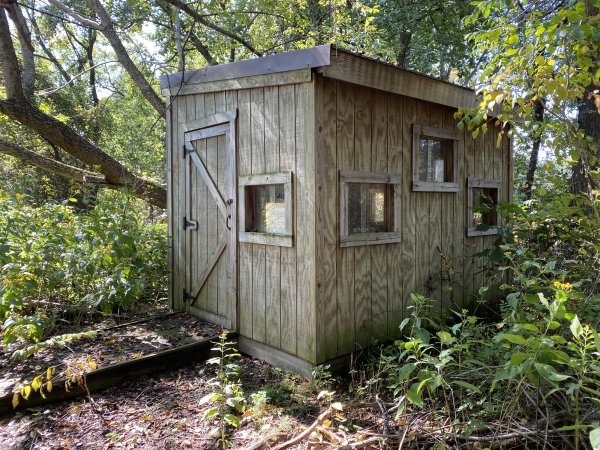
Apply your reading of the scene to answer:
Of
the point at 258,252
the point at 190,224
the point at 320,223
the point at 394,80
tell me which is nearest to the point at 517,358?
the point at 320,223

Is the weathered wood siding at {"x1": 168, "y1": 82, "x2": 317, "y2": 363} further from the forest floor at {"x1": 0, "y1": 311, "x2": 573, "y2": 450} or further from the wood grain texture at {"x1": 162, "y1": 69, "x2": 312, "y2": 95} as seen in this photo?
the forest floor at {"x1": 0, "y1": 311, "x2": 573, "y2": 450}

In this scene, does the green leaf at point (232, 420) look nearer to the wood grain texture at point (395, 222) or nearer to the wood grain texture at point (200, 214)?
the wood grain texture at point (395, 222)

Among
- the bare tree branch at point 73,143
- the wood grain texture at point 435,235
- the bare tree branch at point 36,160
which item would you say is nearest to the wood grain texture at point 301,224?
the wood grain texture at point 435,235

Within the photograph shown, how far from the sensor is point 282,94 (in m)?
3.68

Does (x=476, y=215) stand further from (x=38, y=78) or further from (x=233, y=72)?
(x=38, y=78)

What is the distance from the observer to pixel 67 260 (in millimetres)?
4402

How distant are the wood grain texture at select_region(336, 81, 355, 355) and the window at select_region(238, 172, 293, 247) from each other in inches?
19.0

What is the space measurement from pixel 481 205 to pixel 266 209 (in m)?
2.83

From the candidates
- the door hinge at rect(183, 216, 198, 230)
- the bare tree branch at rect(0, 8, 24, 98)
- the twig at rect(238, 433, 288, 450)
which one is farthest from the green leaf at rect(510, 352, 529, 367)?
the bare tree branch at rect(0, 8, 24, 98)

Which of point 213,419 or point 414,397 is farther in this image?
point 213,419

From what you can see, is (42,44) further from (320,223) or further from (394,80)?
(320,223)

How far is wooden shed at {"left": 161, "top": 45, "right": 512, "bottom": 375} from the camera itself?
3492mm

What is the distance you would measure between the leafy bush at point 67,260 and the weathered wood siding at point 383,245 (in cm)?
217

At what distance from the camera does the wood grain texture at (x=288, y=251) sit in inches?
142
